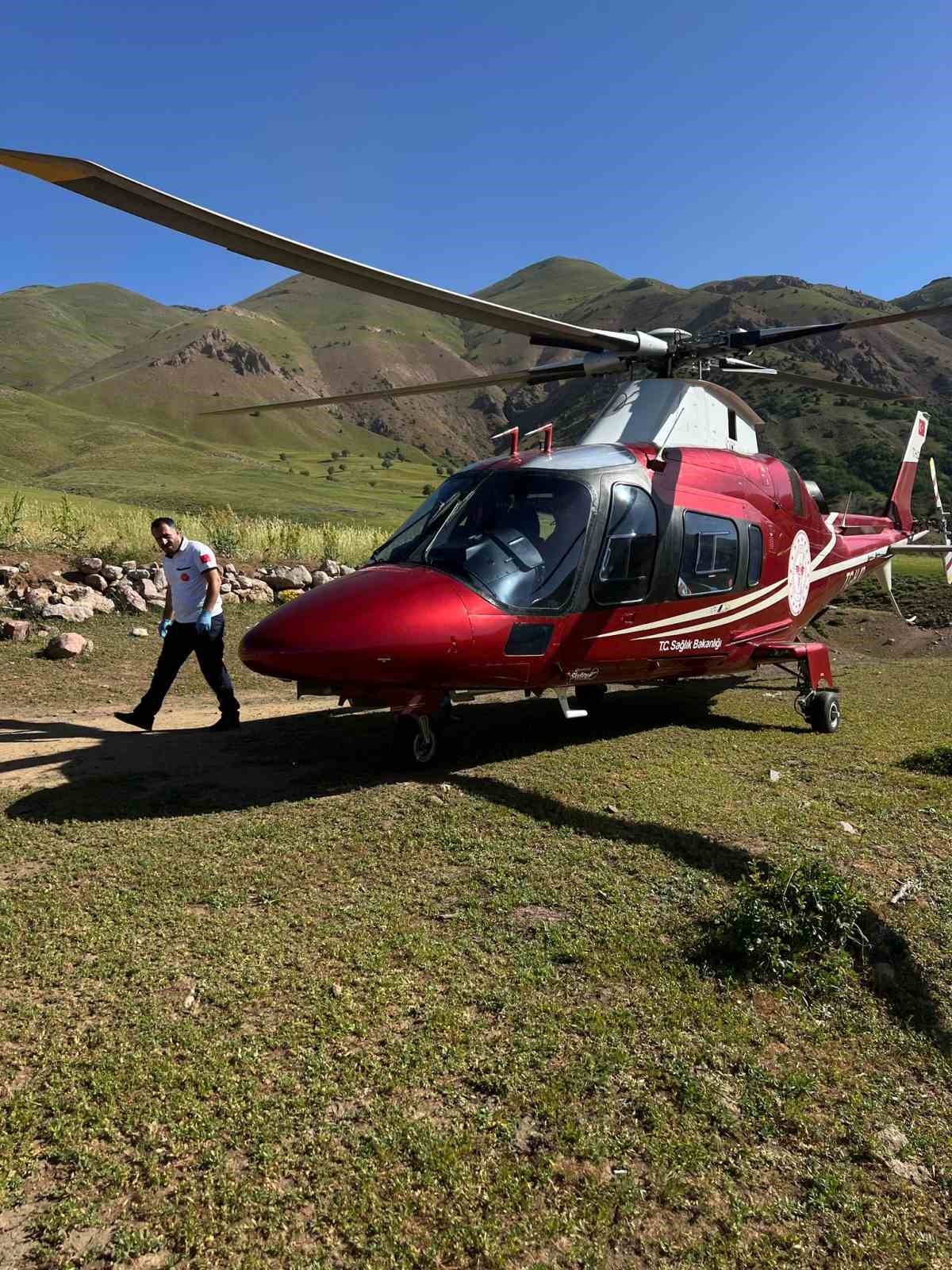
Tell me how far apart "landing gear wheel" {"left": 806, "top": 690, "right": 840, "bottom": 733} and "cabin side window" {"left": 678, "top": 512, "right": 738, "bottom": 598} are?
149 cm

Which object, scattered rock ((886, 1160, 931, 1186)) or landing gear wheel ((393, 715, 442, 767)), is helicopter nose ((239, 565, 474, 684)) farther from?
scattered rock ((886, 1160, 931, 1186))

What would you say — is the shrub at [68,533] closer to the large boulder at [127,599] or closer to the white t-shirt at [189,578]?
the large boulder at [127,599]

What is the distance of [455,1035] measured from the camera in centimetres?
307

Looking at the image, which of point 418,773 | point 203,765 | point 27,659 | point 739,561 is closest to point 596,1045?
point 418,773

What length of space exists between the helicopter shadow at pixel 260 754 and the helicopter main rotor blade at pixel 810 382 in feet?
12.4

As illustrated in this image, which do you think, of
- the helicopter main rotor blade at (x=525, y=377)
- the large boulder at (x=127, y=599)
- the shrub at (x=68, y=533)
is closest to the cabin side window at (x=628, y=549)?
the helicopter main rotor blade at (x=525, y=377)

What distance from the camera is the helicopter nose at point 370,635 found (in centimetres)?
549

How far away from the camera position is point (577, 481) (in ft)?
22.5

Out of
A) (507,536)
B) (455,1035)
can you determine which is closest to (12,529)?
(507,536)

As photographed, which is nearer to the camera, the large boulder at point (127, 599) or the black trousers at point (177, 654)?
the black trousers at point (177, 654)

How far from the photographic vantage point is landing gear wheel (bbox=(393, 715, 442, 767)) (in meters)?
6.52

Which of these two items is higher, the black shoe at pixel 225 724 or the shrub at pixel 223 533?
the shrub at pixel 223 533

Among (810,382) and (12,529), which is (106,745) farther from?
(12,529)

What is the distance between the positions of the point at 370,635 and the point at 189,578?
2808 millimetres
